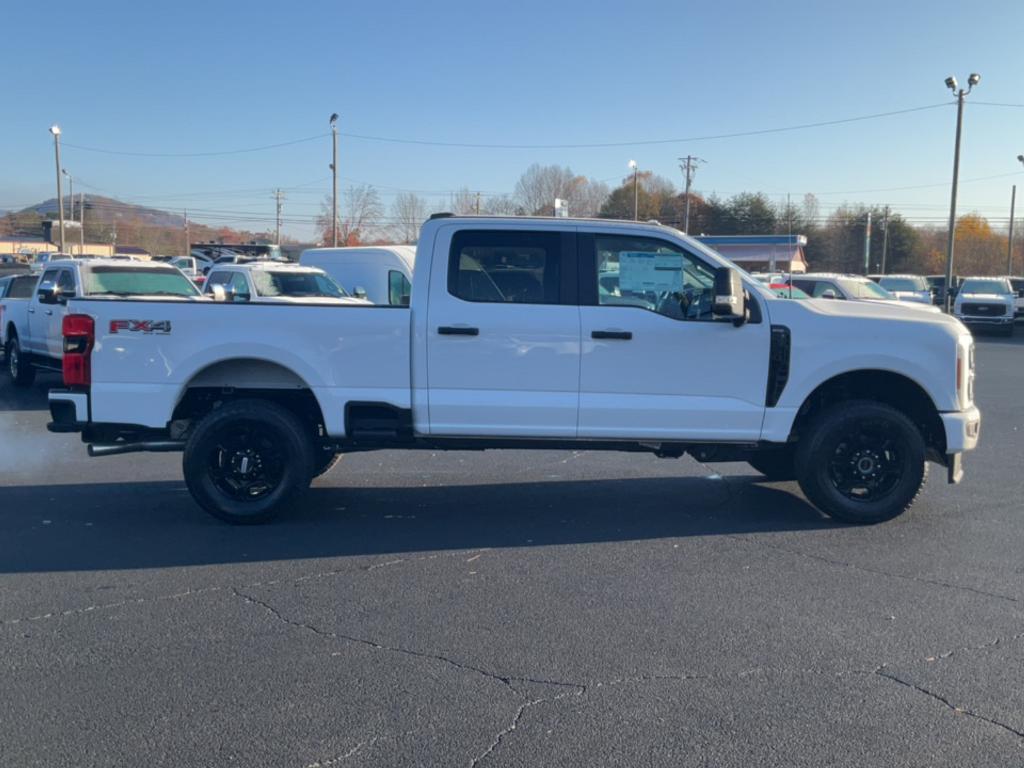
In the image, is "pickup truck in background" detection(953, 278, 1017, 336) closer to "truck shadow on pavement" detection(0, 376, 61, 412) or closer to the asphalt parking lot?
the asphalt parking lot

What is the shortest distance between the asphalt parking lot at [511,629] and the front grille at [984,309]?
79.3ft

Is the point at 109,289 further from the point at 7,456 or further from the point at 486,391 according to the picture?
the point at 486,391

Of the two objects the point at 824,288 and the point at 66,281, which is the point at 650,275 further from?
the point at 824,288

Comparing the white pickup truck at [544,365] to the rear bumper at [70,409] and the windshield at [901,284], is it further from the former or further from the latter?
the windshield at [901,284]

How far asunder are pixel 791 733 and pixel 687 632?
111 cm

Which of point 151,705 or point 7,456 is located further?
point 7,456

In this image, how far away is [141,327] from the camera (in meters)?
6.90

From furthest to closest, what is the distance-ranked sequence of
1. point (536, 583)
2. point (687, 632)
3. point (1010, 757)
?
point (536, 583) < point (687, 632) < point (1010, 757)

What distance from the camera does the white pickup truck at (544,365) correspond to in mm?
6863

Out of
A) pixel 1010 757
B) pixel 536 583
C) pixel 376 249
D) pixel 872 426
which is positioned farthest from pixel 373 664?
pixel 376 249

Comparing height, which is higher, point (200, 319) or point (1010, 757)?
point (200, 319)

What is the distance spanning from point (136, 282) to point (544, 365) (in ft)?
30.1

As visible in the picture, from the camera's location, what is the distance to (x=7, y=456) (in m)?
9.84

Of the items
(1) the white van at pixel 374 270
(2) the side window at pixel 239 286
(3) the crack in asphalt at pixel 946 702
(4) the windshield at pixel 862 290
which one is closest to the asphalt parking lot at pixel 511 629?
(3) the crack in asphalt at pixel 946 702
